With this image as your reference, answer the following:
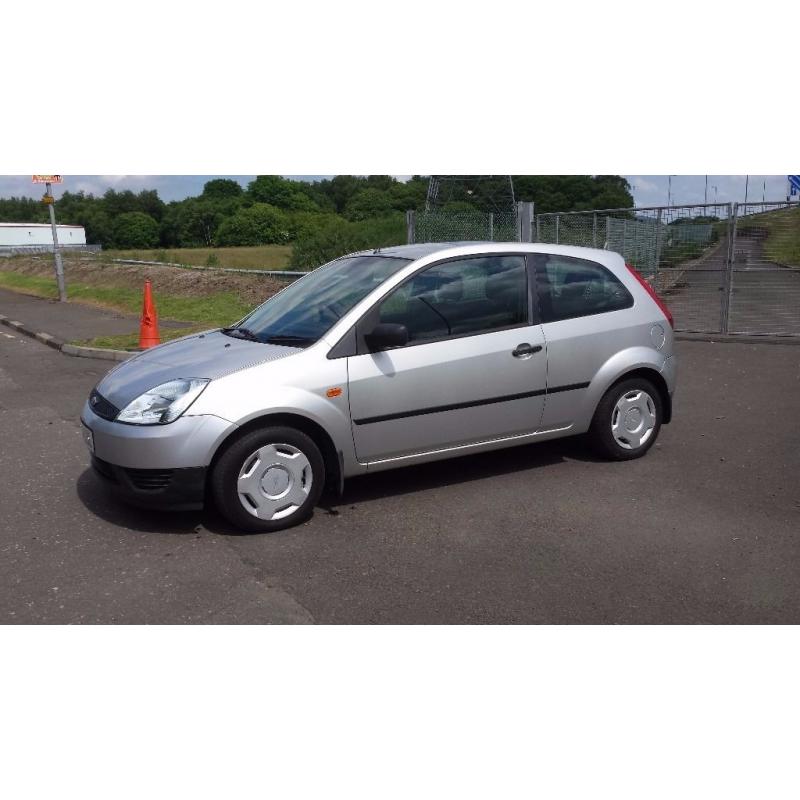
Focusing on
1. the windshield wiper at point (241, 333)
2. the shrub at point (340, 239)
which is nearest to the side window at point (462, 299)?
the windshield wiper at point (241, 333)

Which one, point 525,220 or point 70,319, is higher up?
point 525,220

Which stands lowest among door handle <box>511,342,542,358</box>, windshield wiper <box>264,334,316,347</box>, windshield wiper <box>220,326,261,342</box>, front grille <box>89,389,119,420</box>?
Answer: front grille <box>89,389,119,420</box>

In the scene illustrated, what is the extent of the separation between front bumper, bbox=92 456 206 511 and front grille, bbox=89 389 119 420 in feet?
1.06

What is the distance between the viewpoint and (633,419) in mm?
6070

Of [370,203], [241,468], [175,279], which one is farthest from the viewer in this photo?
[370,203]

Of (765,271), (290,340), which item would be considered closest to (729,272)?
(765,271)

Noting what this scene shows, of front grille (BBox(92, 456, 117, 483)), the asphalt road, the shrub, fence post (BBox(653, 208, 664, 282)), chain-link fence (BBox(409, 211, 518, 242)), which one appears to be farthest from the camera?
the shrub

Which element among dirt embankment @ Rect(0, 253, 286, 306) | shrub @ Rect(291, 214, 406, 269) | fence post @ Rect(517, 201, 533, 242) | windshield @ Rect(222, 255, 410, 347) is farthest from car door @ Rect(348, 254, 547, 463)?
shrub @ Rect(291, 214, 406, 269)

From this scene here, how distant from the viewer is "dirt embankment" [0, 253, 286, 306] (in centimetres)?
1912

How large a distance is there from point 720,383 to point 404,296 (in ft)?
18.1

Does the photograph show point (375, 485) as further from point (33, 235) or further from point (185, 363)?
point (33, 235)

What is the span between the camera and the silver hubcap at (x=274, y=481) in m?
4.61

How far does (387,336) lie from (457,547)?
4.31 feet

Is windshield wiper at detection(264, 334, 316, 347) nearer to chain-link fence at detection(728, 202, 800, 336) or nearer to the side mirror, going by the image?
the side mirror
